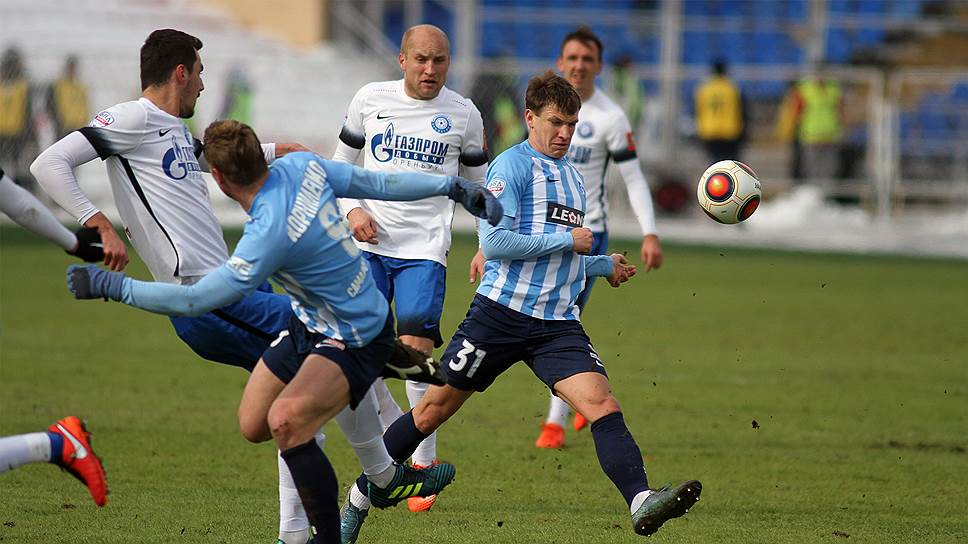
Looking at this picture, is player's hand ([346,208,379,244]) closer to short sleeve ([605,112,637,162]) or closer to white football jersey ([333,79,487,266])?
white football jersey ([333,79,487,266])

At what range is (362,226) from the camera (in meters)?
6.75

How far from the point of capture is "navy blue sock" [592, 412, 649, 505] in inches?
217

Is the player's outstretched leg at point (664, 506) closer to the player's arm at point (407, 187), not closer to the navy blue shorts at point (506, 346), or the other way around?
the navy blue shorts at point (506, 346)

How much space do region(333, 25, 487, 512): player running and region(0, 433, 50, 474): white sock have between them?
2244 millimetres

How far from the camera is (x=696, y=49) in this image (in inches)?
1133

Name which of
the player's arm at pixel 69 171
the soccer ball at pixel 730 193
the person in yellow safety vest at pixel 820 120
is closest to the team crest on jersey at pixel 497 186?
the player's arm at pixel 69 171

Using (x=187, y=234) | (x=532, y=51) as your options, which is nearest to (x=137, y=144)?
(x=187, y=234)

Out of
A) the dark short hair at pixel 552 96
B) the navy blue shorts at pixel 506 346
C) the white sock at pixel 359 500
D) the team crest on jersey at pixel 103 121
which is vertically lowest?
the white sock at pixel 359 500

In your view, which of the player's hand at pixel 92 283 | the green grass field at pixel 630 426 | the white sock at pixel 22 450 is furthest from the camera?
the green grass field at pixel 630 426

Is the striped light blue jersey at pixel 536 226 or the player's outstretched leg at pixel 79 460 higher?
the striped light blue jersey at pixel 536 226

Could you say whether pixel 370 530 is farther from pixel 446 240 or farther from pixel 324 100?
pixel 324 100

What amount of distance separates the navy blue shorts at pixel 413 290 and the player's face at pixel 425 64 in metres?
0.91

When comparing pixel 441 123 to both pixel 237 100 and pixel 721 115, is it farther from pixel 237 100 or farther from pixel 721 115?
pixel 237 100

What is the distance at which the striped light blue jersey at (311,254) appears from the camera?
482 centimetres
